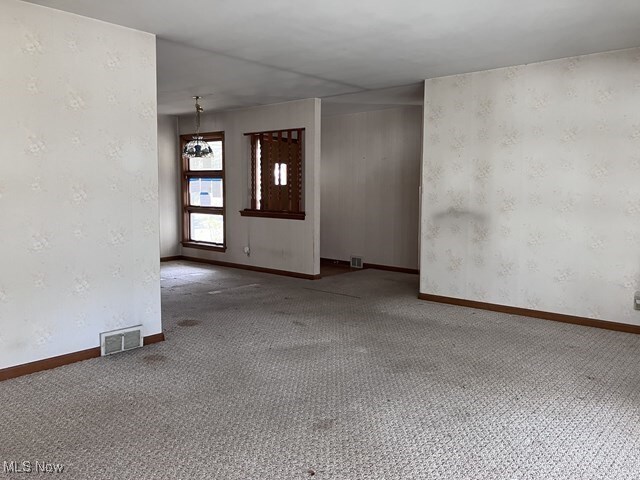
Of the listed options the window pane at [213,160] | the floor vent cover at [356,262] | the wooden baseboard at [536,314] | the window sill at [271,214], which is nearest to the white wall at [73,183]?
the wooden baseboard at [536,314]

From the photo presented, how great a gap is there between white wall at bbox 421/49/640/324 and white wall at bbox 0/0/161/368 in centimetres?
313

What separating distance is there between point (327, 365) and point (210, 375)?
32.7 inches

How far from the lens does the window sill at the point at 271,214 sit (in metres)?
7.20

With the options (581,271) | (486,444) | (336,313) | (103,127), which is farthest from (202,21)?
(581,271)

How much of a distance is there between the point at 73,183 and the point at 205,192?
5.19 metres

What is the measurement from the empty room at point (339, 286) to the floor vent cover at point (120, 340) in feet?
0.06

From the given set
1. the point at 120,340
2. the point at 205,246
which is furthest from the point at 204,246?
the point at 120,340

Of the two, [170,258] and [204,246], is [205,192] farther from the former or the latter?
[170,258]

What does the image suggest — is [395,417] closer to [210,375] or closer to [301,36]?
[210,375]

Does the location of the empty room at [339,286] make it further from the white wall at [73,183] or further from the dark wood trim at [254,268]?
the dark wood trim at [254,268]

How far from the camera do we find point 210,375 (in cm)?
339

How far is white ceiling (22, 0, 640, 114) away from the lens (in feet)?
11.0

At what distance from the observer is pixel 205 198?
8.77 metres

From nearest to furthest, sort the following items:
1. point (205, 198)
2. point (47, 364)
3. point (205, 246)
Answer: point (47, 364) → point (205, 246) → point (205, 198)
